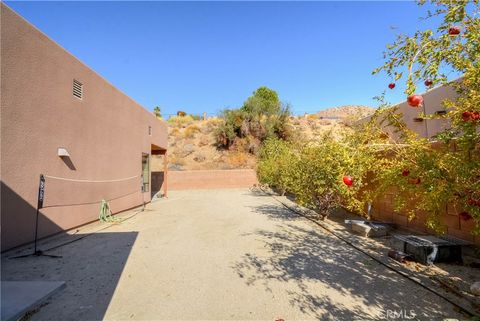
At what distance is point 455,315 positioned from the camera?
340 cm

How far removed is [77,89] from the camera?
8695 millimetres

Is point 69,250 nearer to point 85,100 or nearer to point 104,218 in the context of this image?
point 104,218

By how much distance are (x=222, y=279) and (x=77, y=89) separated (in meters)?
7.58

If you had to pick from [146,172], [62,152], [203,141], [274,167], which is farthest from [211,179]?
[62,152]

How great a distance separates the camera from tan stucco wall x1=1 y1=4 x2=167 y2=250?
6.07 metres

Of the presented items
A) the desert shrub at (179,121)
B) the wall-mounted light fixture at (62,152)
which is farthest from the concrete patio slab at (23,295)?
the desert shrub at (179,121)

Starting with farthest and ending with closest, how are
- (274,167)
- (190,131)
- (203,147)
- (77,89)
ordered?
(190,131) → (203,147) → (274,167) → (77,89)

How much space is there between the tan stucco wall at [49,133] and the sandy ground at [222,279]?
977 mm

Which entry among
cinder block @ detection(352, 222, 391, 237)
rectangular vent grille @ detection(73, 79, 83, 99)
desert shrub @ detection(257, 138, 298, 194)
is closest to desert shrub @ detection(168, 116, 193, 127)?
desert shrub @ detection(257, 138, 298, 194)

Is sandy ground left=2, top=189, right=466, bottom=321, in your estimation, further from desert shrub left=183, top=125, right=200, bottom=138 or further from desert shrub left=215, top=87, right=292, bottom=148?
desert shrub left=183, top=125, right=200, bottom=138

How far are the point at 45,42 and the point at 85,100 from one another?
214cm

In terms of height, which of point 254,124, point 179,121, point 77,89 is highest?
point 179,121

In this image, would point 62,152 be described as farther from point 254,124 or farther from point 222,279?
point 254,124

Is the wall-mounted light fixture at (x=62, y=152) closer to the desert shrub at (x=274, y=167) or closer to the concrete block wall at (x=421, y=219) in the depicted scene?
the concrete block wall at (x=421, y=219)
